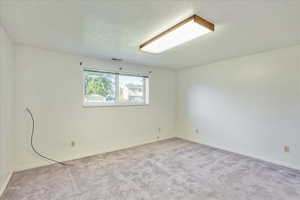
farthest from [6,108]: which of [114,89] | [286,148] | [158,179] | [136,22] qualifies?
[286,148]

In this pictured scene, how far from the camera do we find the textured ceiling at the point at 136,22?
57.9 inches

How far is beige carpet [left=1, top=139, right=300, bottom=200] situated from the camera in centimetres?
186

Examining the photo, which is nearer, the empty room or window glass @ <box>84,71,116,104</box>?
the empty room

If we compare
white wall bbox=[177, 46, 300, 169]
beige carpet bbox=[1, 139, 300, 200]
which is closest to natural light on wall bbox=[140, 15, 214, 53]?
white wall bbox=[177, 46, 300, 169]

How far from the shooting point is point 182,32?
A: 192 cm

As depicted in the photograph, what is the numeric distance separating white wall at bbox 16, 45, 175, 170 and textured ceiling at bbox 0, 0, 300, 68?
366mm

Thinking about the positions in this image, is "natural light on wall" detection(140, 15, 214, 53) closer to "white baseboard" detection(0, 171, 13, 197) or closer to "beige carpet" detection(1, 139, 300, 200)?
"beige carpet" detection(1, 139, 300, 200)

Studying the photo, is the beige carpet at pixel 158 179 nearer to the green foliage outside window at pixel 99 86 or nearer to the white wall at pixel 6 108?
the white wall at pixel 6 108

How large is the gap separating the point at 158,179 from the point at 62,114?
2226mm

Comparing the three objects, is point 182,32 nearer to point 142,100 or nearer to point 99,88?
point 99,88

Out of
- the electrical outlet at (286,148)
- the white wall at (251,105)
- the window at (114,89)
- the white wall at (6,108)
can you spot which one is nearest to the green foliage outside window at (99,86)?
the window at (114,89)

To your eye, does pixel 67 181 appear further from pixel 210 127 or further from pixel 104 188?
pixel 210 127

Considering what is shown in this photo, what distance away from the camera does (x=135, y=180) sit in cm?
220

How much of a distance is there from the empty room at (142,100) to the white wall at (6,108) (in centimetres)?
3
